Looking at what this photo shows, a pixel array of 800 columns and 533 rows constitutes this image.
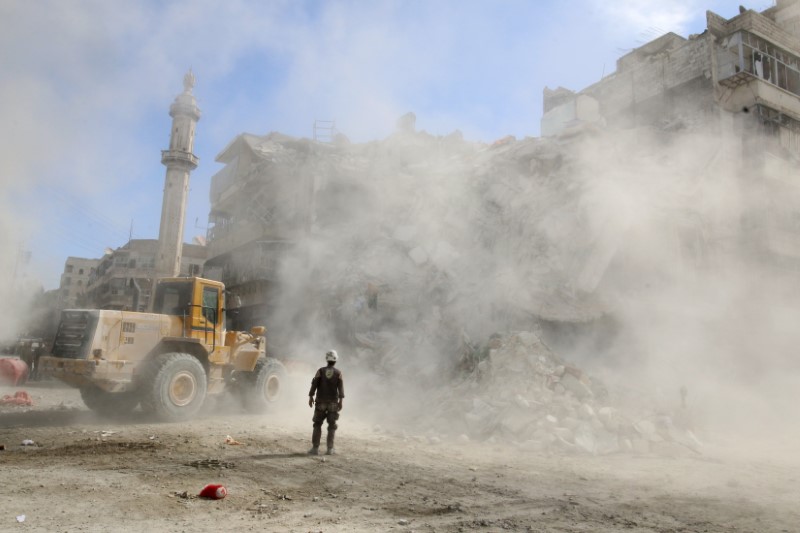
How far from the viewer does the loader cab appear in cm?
941

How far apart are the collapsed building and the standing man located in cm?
311

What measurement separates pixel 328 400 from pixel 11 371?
39.6ft

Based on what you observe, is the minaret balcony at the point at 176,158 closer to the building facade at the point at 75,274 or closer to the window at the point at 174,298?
the window at the point at 174,298

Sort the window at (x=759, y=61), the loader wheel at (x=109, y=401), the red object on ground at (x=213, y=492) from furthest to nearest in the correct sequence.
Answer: the window at (x=759, y=61), the loader wheel at (x=109, y=401), the red object on ground at (x=213, y=492)

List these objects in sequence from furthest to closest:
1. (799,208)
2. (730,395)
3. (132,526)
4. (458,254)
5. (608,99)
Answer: (608,99), (799,208), (458,254), (730,395), (132,526)

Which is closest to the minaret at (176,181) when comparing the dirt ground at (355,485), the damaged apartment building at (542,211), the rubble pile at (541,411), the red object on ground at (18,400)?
the damaged apartment building at (542,211)

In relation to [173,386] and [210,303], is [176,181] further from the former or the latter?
[173,386]

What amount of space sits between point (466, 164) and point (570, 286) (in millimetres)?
8002

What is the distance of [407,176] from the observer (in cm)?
2091

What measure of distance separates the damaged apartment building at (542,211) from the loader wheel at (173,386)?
3.30m

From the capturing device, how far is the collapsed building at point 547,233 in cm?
1069

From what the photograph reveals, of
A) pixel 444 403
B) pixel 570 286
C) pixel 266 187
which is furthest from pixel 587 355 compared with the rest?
pixel 266 187

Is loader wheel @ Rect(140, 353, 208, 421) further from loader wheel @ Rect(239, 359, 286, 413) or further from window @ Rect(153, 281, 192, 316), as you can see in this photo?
loader wheel @ Rect(239, 359, 286, 413)

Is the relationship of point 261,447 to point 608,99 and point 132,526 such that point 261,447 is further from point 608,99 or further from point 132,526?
point 608,99
